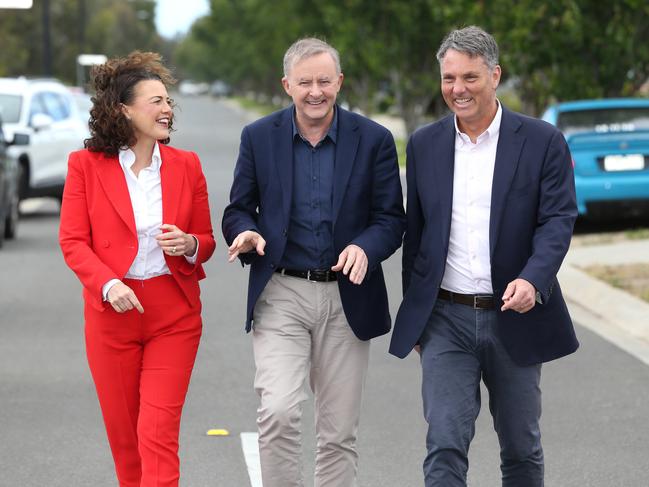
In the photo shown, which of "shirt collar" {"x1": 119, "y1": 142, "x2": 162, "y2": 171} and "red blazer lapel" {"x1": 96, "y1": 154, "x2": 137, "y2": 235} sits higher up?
"shirt collar" {"x1": 119, "y1": 142, "x2": 162, "y2": 171}

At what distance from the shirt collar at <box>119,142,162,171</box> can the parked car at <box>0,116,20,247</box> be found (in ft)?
36.2

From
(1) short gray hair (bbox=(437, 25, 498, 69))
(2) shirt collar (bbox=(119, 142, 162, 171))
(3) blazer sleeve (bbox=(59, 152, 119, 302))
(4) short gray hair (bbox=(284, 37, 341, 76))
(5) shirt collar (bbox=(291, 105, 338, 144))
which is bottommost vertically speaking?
(3) blazer sleeve (bbox=(59, 152, 119, 302))

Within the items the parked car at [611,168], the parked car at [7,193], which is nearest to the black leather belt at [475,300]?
the parked car at [611,168]

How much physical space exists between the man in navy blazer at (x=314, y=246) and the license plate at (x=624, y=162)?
10.7 metres

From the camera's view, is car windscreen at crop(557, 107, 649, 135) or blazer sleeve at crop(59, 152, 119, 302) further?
car windscreen at crop(557, 107, 649, 135)

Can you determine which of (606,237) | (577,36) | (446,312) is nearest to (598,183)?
(606,237)

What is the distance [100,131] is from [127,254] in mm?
450

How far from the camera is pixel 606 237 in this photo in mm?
15648

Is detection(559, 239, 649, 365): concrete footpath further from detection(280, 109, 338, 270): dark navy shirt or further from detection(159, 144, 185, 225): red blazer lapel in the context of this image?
detection(159, 144, 185, 225): red blazer lapel

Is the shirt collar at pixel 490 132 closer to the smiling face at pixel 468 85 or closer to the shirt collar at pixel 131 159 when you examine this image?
the smiling face at pixel 468 85

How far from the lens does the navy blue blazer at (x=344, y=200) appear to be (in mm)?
5227

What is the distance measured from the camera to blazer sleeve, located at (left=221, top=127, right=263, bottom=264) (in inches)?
209

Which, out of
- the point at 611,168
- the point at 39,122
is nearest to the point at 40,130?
the point at 39,122

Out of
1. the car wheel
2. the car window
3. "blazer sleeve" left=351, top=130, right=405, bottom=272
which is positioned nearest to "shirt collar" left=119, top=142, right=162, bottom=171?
"blazer sleeve" left=351, top=130, right=405, bottom=272
